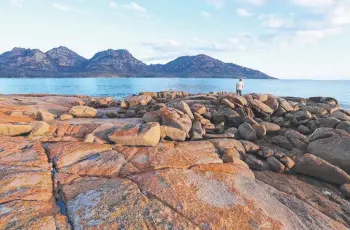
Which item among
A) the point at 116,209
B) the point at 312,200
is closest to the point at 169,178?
the point at 116,209

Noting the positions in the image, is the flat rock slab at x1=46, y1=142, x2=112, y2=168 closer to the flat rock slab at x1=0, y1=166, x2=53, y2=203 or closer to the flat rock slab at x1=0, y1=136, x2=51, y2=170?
the flat rock slab at x1=0, y1=136, x2=51, y2=170

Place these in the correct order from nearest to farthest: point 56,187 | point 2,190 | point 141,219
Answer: point 141,219 → point 2,190 → point 56,187

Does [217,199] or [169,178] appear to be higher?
[169,178]

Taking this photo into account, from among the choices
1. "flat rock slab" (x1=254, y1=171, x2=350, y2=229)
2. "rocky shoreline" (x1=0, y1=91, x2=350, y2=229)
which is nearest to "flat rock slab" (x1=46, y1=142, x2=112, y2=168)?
"rocky shoreline" (x1=0, y1=91, x2=350, y2=229)

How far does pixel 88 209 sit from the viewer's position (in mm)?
6043

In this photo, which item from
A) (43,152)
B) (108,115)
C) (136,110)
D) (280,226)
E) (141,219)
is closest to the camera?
(141,219)

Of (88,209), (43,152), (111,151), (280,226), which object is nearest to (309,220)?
(280,226)

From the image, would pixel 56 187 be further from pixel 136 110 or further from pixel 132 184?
pixel 136 110

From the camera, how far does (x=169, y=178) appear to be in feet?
24.5

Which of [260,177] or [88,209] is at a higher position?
[88,209]

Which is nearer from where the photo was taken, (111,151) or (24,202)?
(24,202)

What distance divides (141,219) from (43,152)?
217 inches

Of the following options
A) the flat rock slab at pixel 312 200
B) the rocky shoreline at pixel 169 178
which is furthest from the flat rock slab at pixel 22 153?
the flat rock slab at pixel 312 200

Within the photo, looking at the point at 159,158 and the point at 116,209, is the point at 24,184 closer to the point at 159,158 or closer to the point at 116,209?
the point at 116,209
